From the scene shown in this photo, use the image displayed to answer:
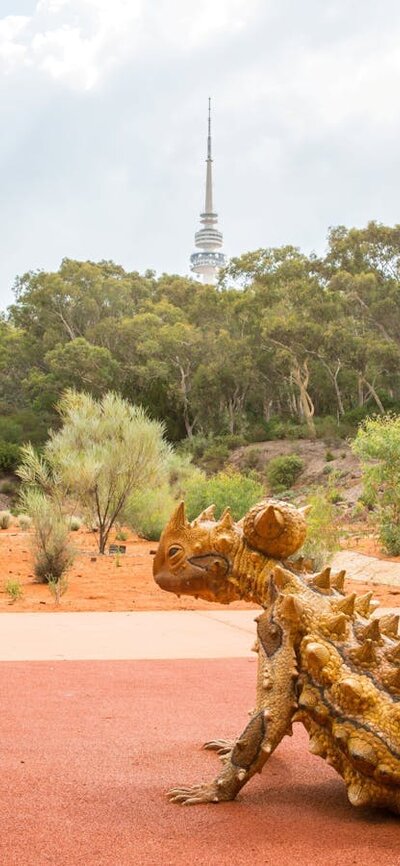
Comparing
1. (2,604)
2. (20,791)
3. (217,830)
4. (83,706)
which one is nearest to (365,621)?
(217,830)

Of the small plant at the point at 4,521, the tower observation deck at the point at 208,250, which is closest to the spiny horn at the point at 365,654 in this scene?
the small plant at the point at 4,521

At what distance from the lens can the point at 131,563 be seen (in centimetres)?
1895

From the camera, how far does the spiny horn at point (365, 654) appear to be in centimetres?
356

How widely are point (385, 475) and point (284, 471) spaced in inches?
891

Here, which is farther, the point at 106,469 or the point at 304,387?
the point at 304,387

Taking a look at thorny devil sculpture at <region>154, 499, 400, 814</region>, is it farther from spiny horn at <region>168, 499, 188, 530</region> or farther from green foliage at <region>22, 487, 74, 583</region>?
green foliage at <region>22, 487, 74, 583</region>

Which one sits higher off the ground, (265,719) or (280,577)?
(280,577)

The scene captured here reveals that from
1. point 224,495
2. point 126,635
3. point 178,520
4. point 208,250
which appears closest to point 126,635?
point 126,635

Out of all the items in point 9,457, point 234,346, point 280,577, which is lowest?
point 280,577

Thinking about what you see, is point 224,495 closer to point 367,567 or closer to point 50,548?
point 367,567

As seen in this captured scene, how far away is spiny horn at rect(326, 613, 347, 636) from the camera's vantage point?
365 cm

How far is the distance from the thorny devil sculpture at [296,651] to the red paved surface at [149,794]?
0.19 meters

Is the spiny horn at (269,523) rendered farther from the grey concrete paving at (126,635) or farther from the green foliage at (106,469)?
the green foliage at (106,469)

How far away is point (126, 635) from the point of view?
10.3 m
